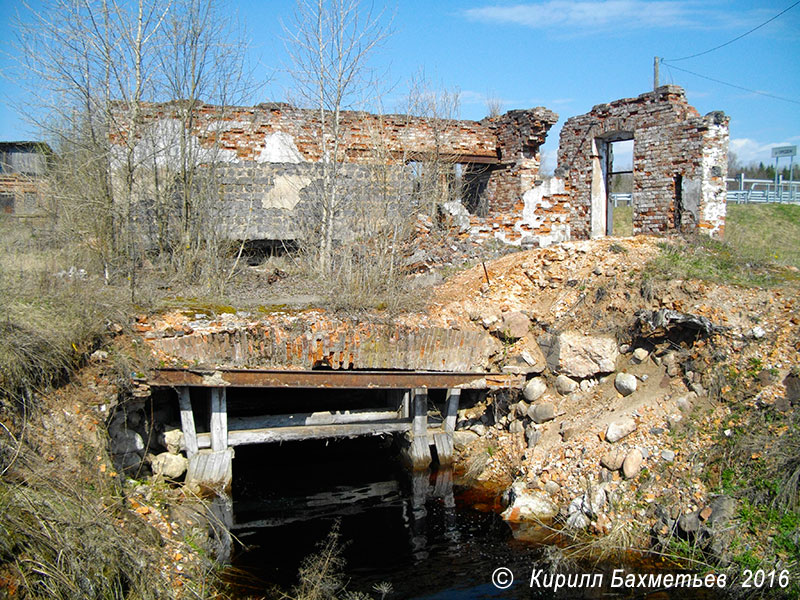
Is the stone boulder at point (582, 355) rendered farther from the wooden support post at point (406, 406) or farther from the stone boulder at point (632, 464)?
the wooden support post at point (406, 406)

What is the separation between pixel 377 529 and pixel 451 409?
2.16 metres

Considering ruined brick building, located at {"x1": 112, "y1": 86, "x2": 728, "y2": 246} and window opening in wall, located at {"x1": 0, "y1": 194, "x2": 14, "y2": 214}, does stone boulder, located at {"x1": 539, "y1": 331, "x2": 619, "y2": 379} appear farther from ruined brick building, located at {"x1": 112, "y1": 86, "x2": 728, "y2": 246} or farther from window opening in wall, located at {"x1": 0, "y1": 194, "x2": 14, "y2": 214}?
window opening in wall, located at {"x1": 0, "y1": 194, "x2": 14, "y2": 214}

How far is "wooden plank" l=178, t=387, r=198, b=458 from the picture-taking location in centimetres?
710

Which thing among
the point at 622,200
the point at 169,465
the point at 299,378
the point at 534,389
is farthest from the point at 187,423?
the point at 622,200

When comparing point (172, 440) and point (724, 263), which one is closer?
point (172, 440)

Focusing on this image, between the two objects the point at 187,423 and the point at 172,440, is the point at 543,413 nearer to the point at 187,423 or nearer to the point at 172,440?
the point at 187,423

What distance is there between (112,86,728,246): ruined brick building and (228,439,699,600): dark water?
4.98 meters

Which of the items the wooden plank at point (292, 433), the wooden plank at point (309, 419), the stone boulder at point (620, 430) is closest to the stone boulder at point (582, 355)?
the stone boulder at point (620, 430)

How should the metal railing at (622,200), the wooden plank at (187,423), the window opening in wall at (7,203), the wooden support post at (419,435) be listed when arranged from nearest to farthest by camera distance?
1. the wooden plank at (187,423)
2. the wooden support post at (419,435)
3. the window opening in wall at (7,203)
4. the metal railing at (622,200)

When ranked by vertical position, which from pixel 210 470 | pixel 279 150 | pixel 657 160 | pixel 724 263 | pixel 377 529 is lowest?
pixel 377 529

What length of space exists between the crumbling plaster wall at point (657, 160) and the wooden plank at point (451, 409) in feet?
22.2

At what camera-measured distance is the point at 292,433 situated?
25.0 feet

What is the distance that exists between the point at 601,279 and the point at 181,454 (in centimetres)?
622

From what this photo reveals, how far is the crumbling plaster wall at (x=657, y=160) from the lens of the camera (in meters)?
11.7
